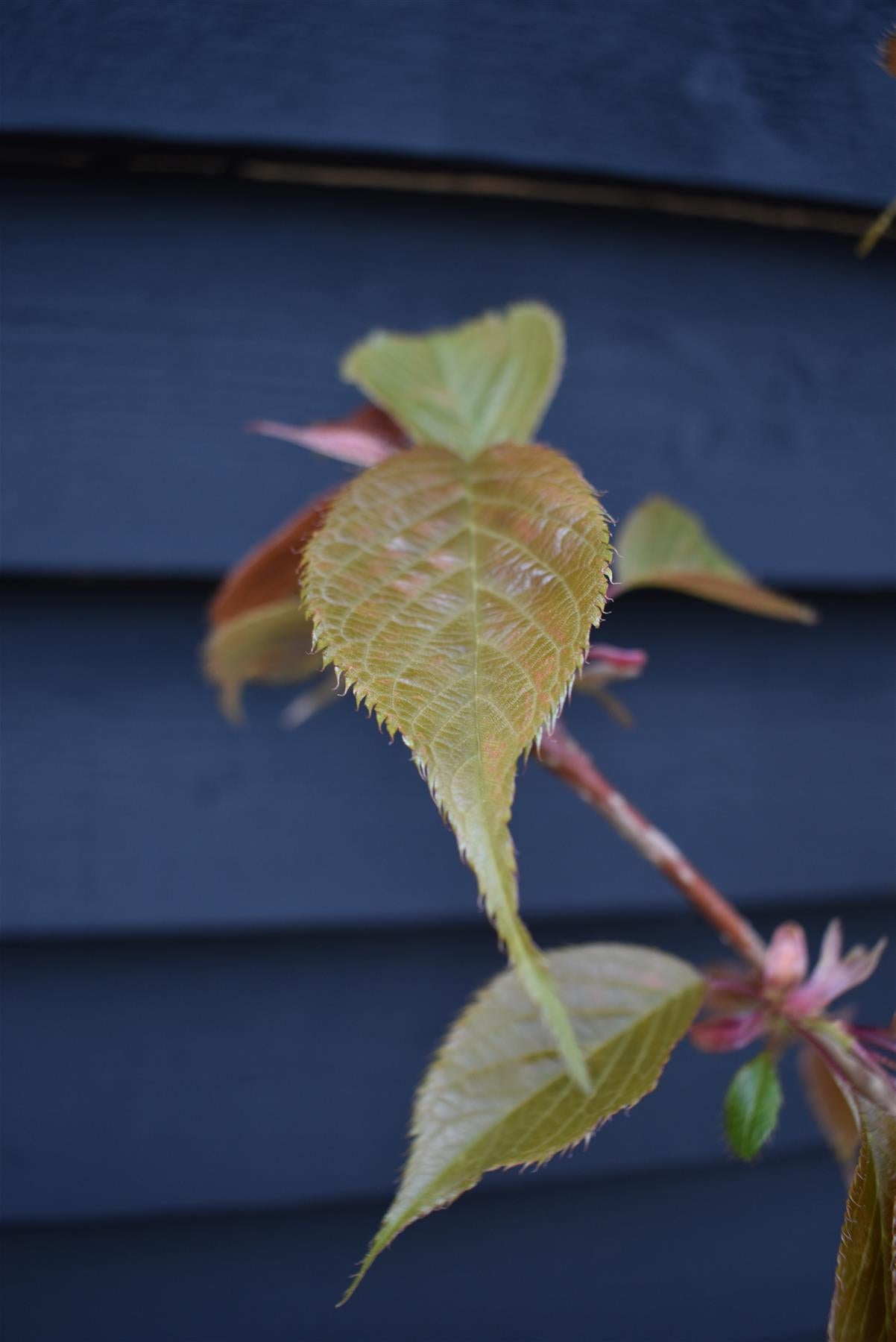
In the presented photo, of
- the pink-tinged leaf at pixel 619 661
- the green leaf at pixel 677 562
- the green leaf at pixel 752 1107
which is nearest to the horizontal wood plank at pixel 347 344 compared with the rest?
the green leaf at pixel 677 562

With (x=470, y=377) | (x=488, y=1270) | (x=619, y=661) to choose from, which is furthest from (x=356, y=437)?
(x=488, y=1270)

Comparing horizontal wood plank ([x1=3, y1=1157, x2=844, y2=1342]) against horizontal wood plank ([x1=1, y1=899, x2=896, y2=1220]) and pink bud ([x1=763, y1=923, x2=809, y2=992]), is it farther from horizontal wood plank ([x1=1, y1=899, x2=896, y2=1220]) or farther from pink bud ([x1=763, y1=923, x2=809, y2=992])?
pink bud ([x1=763, y1=923, x2=809, y2=992])

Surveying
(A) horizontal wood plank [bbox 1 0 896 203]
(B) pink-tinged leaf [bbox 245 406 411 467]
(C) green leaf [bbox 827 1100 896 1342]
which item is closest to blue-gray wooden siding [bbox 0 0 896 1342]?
(A) horizontal wood plank [bbox 1 0 896 203]

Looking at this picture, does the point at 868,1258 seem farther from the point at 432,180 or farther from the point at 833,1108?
the point at 432,180

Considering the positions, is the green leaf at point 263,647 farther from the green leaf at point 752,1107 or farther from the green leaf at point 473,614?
the green leaf at point 752,1107

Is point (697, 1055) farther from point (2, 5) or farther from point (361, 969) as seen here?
point (2, 5)

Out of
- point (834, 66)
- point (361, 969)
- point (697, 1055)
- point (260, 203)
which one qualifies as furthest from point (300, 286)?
point (697, 1055)
